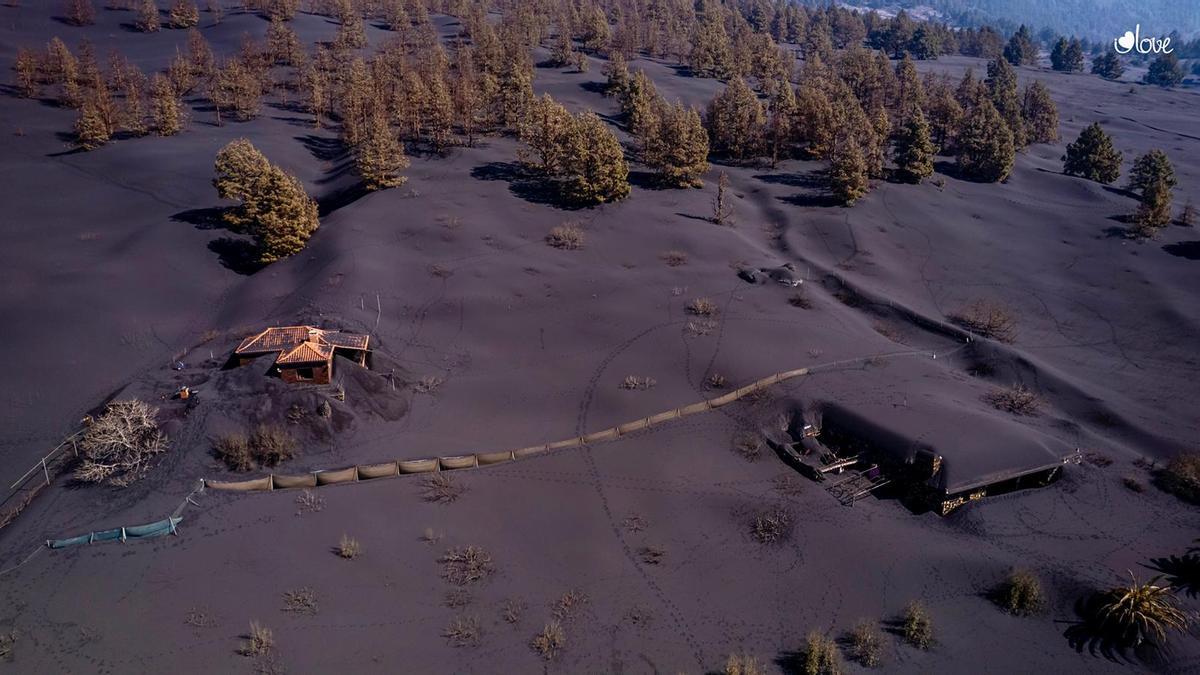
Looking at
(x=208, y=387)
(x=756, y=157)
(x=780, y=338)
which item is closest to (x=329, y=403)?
(x=208, y=387)

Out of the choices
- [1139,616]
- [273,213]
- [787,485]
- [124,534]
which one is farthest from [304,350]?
[1139,616]

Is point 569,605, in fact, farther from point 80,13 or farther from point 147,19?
point 80,13

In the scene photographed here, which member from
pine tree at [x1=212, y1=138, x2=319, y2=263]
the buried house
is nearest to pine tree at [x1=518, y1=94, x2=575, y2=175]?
pine tree at [x1=212, y1=138, x2=319, y2=263]

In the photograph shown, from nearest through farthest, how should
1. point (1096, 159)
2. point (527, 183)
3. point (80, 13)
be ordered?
point (527, 183) → point (1096, 159) → point (80, 13)

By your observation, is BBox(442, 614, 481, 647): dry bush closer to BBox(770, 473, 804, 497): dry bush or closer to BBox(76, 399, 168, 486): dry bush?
BBox(770, 473, 804, 497): dry bush

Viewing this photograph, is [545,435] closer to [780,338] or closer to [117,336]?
[780,338]

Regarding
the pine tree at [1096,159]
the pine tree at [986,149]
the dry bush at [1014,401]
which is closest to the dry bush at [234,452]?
the dry bush at [1014,401]

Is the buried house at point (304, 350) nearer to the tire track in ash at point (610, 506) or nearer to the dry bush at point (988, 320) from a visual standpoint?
the tire track in ash at point (610, 506)
